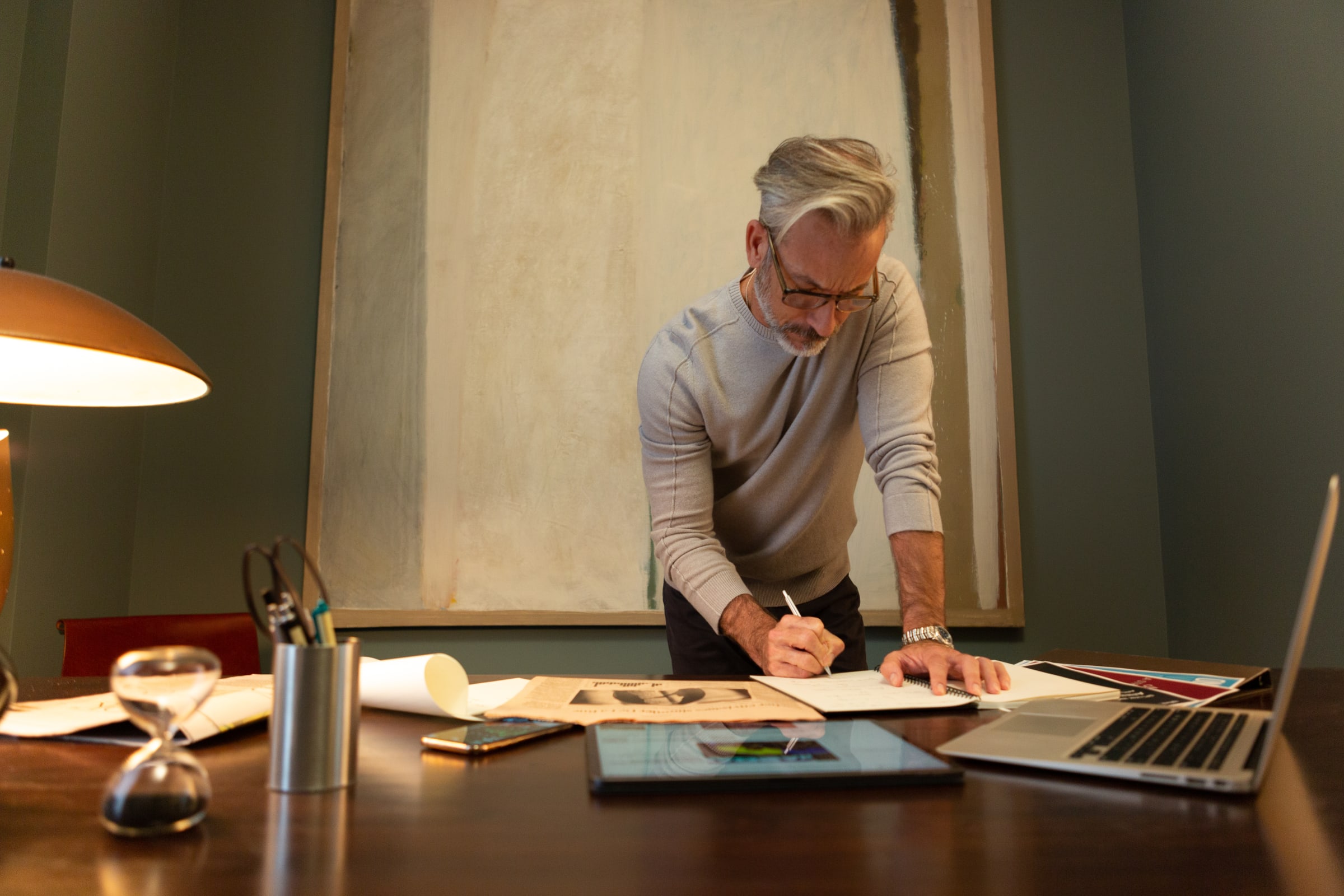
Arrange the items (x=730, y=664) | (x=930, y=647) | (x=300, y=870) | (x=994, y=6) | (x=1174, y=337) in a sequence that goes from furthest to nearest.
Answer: (x=994, y=6)
(x=1174, y=337)
(x=730, y=664)
(x=930, y=647)
(x=300, y=870)

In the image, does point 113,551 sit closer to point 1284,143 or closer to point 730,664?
point 730,664

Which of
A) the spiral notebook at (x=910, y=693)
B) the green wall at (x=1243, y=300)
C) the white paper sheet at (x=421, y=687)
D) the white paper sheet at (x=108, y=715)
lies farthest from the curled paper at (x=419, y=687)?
the green wall at (x=1243, y=300)

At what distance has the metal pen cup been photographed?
23.6 inches

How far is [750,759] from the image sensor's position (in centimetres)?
68

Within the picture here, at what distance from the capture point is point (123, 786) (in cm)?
52

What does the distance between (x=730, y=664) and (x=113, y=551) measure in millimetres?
1638

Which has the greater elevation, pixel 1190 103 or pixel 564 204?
pixel 1190 103

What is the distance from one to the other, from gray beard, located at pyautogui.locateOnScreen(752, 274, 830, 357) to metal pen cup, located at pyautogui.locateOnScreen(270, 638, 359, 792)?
1119mm

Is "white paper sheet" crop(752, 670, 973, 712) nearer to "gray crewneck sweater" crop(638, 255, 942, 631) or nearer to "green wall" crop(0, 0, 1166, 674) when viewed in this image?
"gray crewneck sweater" crop(638, 255, 942, 631)

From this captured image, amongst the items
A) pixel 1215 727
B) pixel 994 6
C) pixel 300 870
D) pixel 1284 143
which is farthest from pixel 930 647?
pixel 994 6

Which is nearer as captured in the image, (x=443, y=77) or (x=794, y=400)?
(x=794, y=400)

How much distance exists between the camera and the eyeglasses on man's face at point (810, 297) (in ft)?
4.89

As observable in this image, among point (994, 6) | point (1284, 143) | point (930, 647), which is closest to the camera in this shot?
point (930, 647)

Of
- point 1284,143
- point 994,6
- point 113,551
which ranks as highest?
point 994,6
